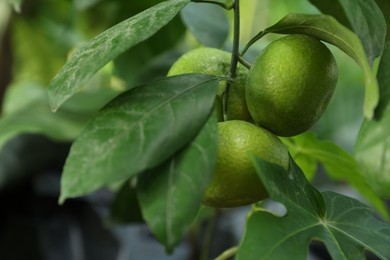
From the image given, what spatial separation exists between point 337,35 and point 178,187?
17cm

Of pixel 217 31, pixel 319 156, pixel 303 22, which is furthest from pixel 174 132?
pixel 217 31

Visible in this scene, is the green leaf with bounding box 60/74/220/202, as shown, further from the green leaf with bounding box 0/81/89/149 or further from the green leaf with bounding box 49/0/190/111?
the green leaf with bounding box 0/81/89/149

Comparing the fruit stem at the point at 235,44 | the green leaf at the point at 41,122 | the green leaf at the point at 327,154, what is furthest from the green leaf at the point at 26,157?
the fruit stem at the point at 235,44

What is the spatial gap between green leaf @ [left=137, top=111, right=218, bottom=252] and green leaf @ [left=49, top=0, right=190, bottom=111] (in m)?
0.08

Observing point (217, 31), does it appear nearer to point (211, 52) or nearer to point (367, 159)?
point (211, 52)

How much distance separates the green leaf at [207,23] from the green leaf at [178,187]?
0.45 m

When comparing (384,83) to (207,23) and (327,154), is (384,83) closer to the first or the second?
(327,154)

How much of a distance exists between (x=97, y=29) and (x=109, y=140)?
1.17 metres

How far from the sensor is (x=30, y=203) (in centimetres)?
183

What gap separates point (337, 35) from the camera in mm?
486

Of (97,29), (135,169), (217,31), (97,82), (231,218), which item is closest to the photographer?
(135,169)

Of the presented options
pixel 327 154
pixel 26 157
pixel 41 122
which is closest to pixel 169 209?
pixel 327 154

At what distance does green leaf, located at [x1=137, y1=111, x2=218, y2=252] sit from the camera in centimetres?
42

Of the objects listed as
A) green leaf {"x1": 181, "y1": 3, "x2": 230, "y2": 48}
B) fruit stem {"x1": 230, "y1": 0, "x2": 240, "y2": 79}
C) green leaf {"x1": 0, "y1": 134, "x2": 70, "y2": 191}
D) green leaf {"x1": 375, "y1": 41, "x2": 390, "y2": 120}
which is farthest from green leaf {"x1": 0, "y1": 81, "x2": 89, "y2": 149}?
green leaf {"x1": 375, "y1": 41, "x2": 390, "y2": 120}
